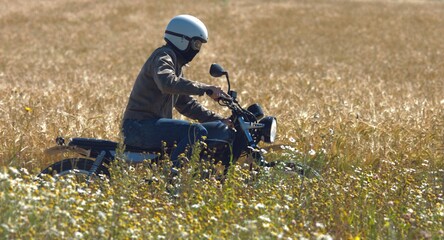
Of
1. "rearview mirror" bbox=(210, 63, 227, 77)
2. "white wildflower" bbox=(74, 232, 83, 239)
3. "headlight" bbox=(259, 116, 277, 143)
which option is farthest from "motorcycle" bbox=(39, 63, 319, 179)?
"white wildflower" bbox=(74, 232, 83, 239)

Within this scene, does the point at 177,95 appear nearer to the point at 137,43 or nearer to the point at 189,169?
the point at 189,169

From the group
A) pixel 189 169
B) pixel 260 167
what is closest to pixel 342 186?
pixel 260 167

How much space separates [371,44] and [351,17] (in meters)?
7.57

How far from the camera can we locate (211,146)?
7391 millimetres

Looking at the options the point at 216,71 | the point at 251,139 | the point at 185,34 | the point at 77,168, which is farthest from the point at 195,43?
the point at 77,168

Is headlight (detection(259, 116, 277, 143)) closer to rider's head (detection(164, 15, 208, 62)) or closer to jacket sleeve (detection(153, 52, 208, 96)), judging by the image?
jacket sleeve (detection(153, 52, 208, 96))

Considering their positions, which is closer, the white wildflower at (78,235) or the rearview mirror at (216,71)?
the white wildflower at (78,235)

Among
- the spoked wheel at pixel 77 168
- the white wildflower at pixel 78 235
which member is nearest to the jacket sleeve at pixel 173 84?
the spoked wheel at pixel 77 168

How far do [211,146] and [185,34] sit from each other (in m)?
0.96

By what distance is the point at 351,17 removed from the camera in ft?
133

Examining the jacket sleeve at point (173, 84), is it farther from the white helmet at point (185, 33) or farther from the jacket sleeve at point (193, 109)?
the jacket sleeve at point (193, 109)

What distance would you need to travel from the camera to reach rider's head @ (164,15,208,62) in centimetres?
755

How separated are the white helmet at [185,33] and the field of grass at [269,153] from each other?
1.13 meters

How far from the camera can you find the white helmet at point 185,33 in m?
7.55
